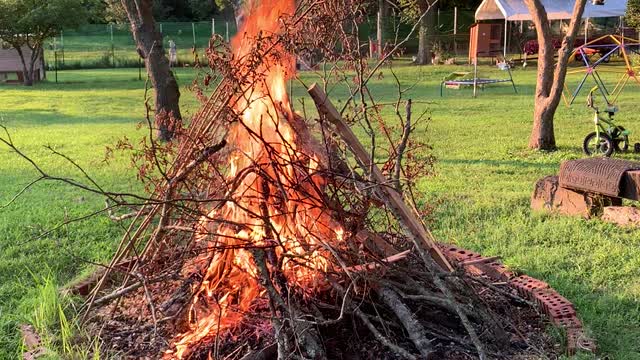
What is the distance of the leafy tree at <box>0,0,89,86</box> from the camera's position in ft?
66.8

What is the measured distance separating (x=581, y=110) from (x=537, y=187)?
6.74m

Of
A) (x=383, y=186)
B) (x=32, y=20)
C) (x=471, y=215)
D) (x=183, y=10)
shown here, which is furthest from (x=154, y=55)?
(x=183, y=10)

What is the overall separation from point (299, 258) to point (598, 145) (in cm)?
612

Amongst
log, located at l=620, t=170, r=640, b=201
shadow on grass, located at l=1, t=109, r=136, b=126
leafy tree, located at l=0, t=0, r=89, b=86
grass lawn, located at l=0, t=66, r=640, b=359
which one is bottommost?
grass lawn, located at l=0, t=66, r=640, b=359

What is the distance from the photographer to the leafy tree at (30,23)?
20359 mm

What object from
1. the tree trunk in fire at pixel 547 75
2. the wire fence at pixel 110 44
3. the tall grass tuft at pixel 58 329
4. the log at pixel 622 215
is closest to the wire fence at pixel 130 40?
the wire fence at pixel 110 44

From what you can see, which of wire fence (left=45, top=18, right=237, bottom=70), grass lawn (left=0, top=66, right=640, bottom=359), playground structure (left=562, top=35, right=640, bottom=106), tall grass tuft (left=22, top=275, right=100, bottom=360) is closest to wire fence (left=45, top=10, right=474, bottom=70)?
wire fence (left=45, top=18, right=237, bottom=70)

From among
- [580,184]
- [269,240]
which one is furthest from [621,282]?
[269,240]

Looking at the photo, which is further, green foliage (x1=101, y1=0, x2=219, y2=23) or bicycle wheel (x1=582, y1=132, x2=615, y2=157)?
green foliage (x1=101, y1=0, x2=219, y2=23)

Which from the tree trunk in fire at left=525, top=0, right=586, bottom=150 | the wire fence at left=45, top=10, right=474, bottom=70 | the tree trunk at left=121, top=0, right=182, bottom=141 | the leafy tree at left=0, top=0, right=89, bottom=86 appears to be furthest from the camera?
the wire fence at left=45, top=10, right=474, bottom=70

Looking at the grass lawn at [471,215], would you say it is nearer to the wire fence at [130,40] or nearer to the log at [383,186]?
the log at [383,186]

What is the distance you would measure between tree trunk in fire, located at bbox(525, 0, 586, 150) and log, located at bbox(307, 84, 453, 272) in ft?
18.9

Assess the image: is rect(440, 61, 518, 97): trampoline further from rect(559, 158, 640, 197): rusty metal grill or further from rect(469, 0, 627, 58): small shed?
rect(559, 158, 640, 197): rusty metal grill

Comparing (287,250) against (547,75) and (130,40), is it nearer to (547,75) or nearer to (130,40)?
(547,75)
